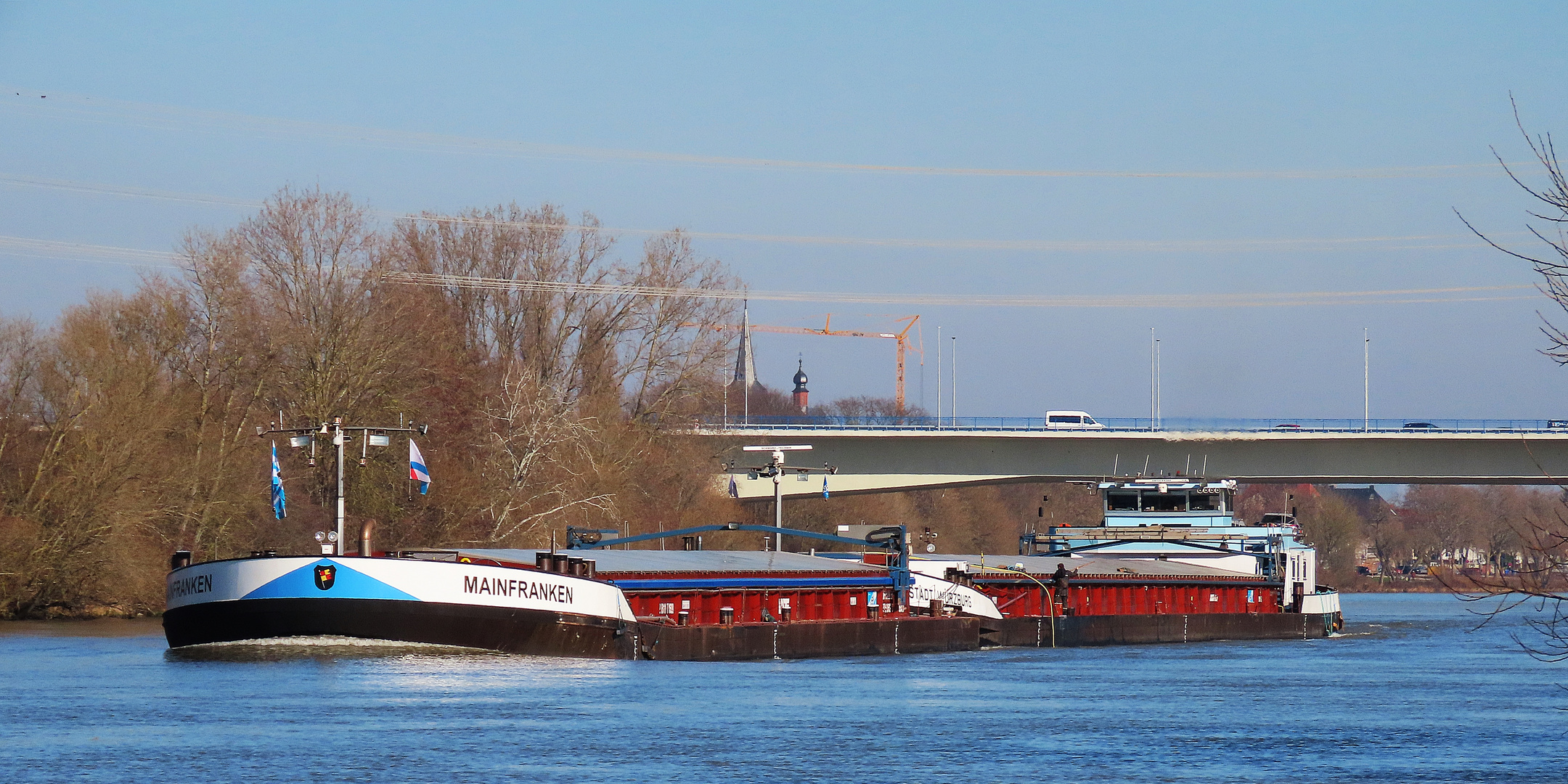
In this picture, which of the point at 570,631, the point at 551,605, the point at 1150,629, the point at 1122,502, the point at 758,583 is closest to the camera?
the point at 551,605

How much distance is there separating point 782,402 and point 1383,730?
134m

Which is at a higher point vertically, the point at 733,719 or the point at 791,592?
the point at 791,592

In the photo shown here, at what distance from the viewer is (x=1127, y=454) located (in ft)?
245

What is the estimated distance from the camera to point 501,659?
114 feet

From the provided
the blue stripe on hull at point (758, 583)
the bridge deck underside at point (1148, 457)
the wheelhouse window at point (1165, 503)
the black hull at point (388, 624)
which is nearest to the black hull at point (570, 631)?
the black hull at point (388, 624)

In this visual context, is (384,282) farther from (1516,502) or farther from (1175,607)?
(1516,502)

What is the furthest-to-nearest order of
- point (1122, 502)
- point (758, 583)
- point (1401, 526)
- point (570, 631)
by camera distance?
point (1401, 526)
point (1122, 502)
point (758, 583)
point (570, 631)

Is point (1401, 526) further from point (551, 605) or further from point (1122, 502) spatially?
point (551, 605)

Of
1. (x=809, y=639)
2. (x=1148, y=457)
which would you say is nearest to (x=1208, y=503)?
(x=1148, y=457)

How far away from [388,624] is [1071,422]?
161ft

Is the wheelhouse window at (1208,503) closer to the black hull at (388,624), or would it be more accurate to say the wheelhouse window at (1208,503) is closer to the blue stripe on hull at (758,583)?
the blue stripe on hull at (758,583)

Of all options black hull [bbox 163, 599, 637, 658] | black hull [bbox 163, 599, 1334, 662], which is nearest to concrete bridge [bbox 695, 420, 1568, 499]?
black hull [bbox 163, 599, 1334, 662]

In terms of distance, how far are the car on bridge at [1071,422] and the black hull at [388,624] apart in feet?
135

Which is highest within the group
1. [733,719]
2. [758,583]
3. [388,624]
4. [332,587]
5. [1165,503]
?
[1165,503]
